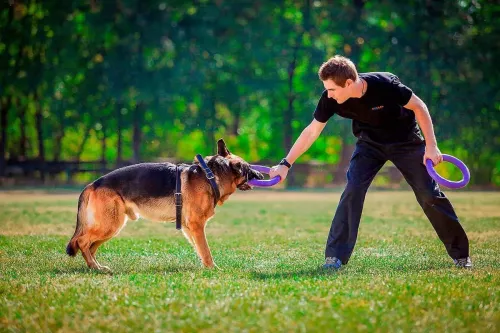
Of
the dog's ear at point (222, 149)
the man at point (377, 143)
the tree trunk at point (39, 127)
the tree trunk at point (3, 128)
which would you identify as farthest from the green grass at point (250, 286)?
the tree trunk at point (39, 127)

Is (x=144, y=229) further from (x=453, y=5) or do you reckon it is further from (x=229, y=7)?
(x=453, y=5)

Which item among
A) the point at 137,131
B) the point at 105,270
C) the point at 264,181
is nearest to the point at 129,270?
the point at 105,270

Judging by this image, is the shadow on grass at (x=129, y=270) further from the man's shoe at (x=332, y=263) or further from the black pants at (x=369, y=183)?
the black pants at (x=369, y=183)

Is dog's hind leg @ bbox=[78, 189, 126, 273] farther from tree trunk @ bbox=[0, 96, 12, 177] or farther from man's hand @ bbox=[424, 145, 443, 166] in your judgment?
tree trunk @ bbox=[0, 96, 12, 177]

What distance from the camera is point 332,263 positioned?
861 cm

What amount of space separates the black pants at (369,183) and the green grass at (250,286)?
0.93ft

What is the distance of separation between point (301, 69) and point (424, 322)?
35.3 m

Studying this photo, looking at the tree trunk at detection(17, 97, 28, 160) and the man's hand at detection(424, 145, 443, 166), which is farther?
the tree trunk at detection(17, 97, 28, 160)

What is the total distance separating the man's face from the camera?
7785 millimetres

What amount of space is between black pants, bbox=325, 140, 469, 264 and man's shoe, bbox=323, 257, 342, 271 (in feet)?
0.15

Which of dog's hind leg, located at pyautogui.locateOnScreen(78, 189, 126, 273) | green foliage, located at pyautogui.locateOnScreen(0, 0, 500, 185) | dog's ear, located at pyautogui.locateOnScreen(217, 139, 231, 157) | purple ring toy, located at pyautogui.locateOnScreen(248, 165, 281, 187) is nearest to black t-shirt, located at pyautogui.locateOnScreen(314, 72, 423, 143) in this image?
purple ring toy, located at pyautogui.locateOnScreen(248, 165, 281, 187)

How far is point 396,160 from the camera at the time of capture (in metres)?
8.53

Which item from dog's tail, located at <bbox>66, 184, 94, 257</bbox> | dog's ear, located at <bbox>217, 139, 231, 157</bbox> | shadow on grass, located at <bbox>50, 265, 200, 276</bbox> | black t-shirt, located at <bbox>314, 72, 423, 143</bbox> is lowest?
shadow on grass, located at <bbox>50, 265, 200, 276</bbox>

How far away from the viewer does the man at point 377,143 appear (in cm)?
805
